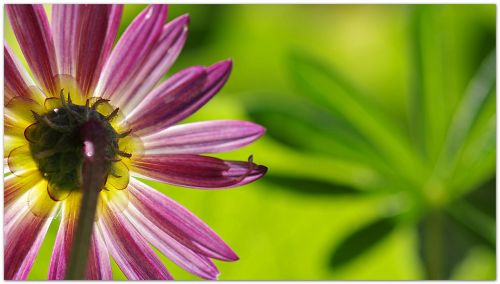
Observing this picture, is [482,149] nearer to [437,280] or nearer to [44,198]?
[437,280]

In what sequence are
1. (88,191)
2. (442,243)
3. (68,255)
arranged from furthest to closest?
(442,243), (68,255), (88,191)

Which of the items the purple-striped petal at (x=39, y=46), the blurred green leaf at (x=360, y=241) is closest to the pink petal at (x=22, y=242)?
the purple-striped petal at (x=39, y=46)

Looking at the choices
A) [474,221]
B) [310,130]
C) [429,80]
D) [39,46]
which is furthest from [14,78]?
[474,221]

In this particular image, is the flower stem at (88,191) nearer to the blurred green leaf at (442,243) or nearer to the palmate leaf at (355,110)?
the palmate leaf at (355,110)

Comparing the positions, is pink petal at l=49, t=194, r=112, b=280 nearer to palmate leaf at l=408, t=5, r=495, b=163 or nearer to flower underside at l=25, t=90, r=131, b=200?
flower underside at l=25, t=90, r=131, b=200

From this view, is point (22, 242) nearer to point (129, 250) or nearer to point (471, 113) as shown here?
point (129, 250)

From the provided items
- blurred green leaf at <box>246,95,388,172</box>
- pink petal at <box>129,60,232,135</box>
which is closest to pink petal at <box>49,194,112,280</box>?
pink petal at <box>129,60,232,135</box>
